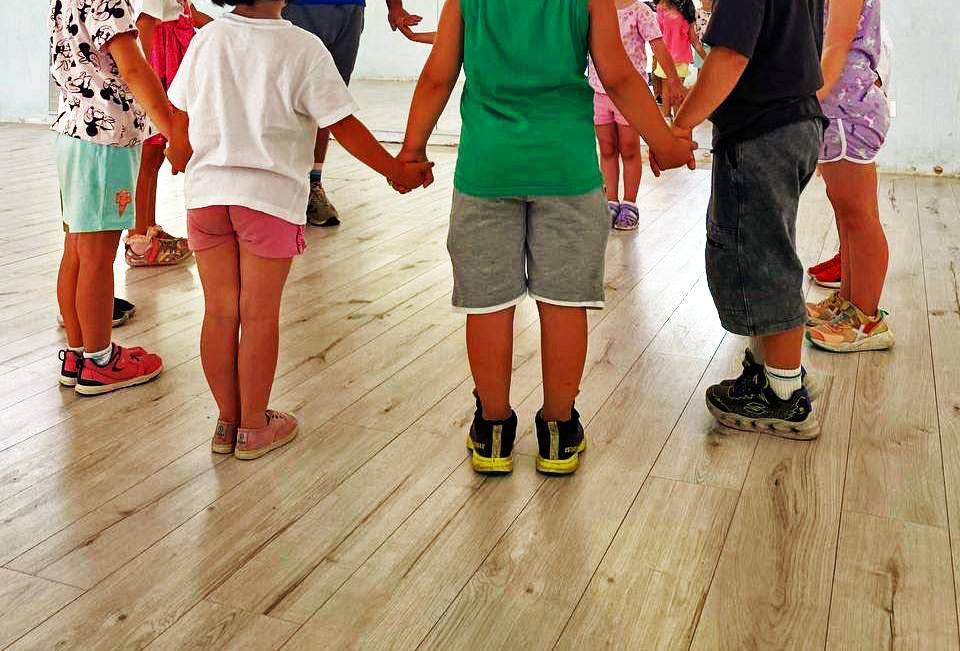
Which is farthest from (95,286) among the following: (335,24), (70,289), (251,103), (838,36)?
(335,24)

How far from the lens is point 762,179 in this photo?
2.08m

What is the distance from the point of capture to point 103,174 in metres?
2.33

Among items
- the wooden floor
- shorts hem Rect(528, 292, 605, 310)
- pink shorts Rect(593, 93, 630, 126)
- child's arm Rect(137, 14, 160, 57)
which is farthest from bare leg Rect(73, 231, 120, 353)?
pink shorts Rect(593, 93, 630, 126)

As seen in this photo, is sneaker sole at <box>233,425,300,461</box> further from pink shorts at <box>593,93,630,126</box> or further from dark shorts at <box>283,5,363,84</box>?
pink shorts at <box>593,93,630,126</box>

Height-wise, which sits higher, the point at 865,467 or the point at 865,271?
the point at 865,271

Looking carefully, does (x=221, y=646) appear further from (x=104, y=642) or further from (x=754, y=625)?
(x=754, y=625)

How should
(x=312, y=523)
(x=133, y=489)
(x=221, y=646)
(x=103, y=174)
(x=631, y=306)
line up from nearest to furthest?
(x=221, y=646), (x=312, y=523), (x=133, y=489), (x=103, y=174), (x=631, y=306)

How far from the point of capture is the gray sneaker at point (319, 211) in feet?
13.7

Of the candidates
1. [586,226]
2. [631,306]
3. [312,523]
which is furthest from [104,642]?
[631,306]

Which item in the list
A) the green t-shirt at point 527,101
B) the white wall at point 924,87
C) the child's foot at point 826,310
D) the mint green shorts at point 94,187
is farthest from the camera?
the white wall at point 924,87

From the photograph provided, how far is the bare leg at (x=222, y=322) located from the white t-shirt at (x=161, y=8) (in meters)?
1.14

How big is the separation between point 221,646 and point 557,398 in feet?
2.72

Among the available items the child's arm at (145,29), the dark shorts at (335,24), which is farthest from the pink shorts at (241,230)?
the dark shorts at (335,24)

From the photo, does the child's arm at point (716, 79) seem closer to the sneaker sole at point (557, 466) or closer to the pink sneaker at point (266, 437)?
the sneaker sole at point (557, 466)
